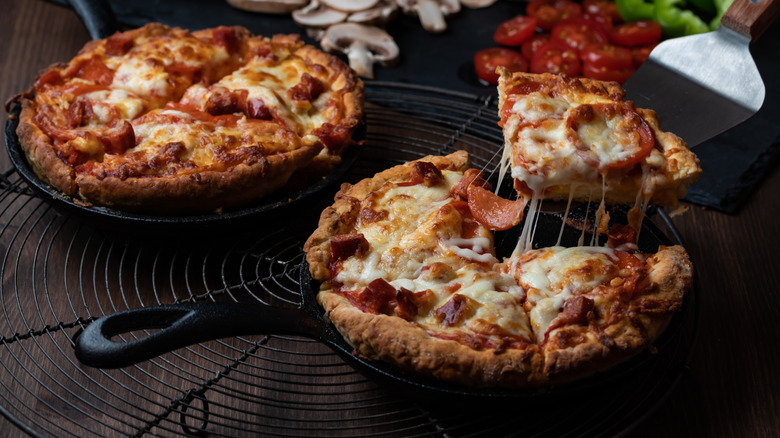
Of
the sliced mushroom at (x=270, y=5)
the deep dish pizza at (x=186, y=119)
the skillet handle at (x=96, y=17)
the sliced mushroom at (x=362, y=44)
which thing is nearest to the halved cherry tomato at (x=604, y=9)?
the sliced mushroom at (x=362, y=44)

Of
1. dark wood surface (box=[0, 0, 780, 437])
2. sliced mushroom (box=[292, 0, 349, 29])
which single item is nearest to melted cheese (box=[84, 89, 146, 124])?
dark wood surface (box=[0, 0, 780, 437])

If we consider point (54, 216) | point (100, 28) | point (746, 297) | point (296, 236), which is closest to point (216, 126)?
point (296, 236)

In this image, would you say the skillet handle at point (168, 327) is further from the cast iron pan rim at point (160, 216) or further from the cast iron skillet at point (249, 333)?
the cast iron pan rim at point (160, 216)

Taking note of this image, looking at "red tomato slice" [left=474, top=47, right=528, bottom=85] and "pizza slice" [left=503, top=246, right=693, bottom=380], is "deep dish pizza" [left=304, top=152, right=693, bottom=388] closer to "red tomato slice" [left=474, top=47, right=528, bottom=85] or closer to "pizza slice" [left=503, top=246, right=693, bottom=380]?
"pizza slice" [left=503, top=246, right=693, bottom=380]

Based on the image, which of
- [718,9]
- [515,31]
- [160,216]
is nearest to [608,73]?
[515,31]

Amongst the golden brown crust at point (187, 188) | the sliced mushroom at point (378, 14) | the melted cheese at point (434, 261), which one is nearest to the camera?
the melted cheese at point (434, 261)

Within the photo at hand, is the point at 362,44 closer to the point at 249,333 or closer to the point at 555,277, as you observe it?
the point at 555,277
